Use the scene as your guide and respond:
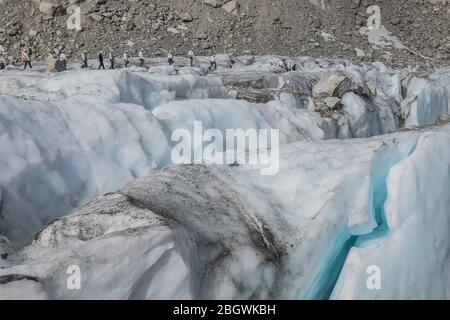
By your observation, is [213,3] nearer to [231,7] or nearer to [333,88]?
[231,7]

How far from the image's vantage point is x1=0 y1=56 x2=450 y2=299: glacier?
13.0 ft

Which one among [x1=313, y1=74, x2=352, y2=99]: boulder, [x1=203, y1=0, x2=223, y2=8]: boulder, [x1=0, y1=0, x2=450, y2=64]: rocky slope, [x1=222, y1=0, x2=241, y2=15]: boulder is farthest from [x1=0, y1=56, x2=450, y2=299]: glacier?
[x1=222, y1=0, x2=241, y2=15]: boulder

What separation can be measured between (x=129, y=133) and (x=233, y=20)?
1024 inches

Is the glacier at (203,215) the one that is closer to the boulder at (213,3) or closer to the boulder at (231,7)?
the boulder at (213,3)

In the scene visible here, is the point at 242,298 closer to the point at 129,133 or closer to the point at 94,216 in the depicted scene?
the point at 94,216

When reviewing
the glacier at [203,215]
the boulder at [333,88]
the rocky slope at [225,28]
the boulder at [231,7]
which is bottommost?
the glacier at [203,215]

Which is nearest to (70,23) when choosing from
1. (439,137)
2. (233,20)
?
(233,20)

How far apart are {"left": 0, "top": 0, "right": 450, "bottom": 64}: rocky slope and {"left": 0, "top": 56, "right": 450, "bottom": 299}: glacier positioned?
21733 millimetres

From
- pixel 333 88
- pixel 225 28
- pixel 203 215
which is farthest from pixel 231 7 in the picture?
pixel 203 215

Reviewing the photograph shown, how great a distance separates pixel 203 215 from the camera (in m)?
5.03

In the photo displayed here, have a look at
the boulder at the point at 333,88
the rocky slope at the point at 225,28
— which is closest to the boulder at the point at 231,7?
the rocky slope at the point at 225,28

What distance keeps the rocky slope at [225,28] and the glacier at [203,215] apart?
21.7m

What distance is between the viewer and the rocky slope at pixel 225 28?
2844cm

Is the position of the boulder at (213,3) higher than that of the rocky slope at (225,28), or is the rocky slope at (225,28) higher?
the boulder at (213,3)
